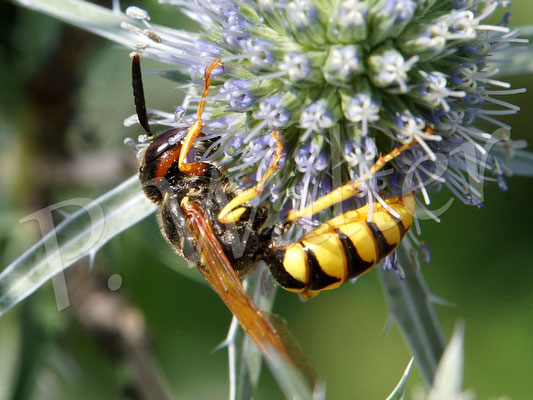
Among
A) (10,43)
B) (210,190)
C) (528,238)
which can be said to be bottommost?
(528,238)

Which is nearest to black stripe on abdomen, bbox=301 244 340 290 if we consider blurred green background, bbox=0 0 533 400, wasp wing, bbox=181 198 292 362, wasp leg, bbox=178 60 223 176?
wasp wing, bbox=181 198 292 362

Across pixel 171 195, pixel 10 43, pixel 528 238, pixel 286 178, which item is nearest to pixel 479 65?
pixel 286 178

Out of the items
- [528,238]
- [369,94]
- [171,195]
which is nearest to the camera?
[369,94]

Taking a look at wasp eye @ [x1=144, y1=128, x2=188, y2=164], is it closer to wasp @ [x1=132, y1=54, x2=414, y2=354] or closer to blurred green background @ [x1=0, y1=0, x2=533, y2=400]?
wasp @ [x1=132, y1=54, x2=414, y2=354]

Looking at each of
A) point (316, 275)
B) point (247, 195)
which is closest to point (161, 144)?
point (247, 195)

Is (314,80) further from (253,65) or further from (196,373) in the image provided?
(196,373)

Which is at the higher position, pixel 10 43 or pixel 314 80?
pixel 10 43

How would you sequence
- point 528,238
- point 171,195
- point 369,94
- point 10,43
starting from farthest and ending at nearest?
1. point 528,238
2. point 10,43
3. point 171,195
4. point 369,94

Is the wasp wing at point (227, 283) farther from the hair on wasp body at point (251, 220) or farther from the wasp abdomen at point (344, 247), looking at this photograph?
the wasp abdomen at point (344, 247)

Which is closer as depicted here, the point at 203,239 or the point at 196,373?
the point at 203,239
